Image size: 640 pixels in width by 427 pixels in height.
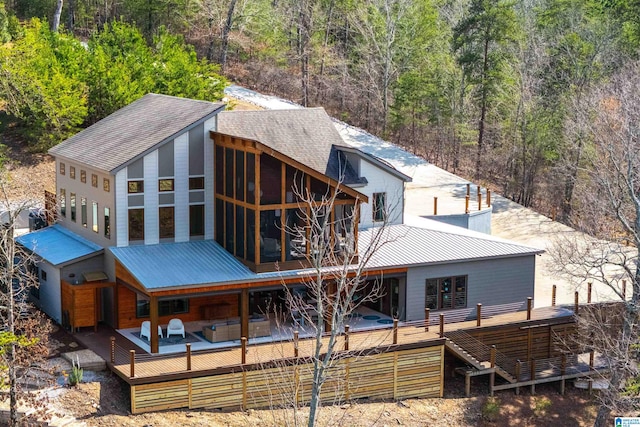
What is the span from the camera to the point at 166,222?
25828 millimetres

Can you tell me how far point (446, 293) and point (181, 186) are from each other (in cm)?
788

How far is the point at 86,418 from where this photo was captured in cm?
2056

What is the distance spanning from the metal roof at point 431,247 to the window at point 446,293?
0.66 m

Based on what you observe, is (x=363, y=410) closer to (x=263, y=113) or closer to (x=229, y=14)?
(x=263, y=113)

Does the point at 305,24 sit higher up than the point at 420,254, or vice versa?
the point at 305,24

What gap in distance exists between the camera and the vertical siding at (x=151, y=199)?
2544 centimetres

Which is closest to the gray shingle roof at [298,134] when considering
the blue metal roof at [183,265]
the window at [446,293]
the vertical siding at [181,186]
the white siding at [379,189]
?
the white siding at [379,189]

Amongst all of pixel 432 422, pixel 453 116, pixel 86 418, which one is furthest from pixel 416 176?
pixel 86 418

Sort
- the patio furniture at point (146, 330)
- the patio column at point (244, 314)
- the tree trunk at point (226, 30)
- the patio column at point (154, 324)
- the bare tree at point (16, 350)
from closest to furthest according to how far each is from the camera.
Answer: the bare tree at point (16, 350) → the patio column at point (154, 324) → the patio furniture at point (146, 330) → the patio column at point (244, 314) → the tree trunk at point (226, 30)

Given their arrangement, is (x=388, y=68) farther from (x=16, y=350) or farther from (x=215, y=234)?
(x=16, y=350)

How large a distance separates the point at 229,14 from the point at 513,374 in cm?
3120

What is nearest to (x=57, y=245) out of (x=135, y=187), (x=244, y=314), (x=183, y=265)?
(x=135, y=187)

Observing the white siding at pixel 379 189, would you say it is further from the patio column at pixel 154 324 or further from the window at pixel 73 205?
the window at pixel 73 205

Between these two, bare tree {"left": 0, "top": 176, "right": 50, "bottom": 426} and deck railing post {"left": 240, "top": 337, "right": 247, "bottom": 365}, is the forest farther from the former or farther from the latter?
deck railing post {"left": 240, "top": 337, "right": 247, "bottom": 365}
